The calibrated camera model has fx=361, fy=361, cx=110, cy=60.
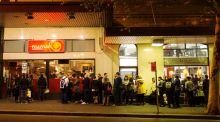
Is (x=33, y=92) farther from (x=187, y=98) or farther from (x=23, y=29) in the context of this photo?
(x=187, y=98)

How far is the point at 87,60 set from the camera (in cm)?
2655

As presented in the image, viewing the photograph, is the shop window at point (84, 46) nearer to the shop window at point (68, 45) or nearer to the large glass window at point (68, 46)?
the large glass window at point (68, 46)

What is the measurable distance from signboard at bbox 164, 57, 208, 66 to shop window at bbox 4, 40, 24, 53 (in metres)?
10.8

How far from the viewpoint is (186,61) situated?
2662cm

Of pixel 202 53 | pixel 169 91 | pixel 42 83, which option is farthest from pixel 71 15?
pixel 202 53

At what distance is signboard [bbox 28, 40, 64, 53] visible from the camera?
26438 mm

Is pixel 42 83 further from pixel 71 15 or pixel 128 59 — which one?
pixel 128 59

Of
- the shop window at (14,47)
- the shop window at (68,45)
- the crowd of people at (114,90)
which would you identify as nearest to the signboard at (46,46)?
→ the shop window at (68,45)

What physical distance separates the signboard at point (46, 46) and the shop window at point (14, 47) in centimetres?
83

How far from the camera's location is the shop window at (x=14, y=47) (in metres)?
26.7

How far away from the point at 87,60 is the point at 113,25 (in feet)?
13.1

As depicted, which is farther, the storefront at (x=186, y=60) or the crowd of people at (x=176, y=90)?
the storefront at (x=186, y=60)

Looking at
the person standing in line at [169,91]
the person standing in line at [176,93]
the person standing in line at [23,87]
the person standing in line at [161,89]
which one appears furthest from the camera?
the person standing in line at [23,87]

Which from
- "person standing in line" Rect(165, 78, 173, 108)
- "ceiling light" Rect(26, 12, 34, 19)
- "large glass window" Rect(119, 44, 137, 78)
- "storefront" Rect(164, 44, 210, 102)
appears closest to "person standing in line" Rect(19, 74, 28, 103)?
"ceiling light" Rect(26, 12, 34, 19)
